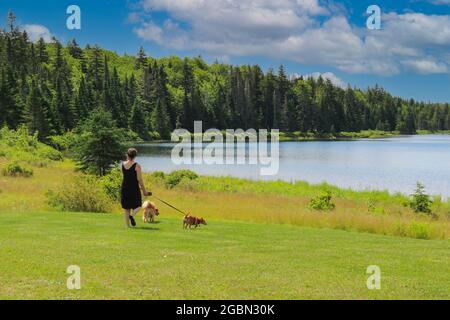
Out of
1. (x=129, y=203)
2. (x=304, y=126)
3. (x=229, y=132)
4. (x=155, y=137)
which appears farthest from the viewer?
(x=304, y=126)

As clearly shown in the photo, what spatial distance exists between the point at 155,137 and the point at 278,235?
138 meters

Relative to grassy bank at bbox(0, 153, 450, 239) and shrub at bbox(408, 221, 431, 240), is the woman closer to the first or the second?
grassy bank at bbox(0, 153, 450, 239)

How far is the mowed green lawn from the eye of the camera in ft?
29.2

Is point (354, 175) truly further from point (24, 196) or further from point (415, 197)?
point (24, 196)

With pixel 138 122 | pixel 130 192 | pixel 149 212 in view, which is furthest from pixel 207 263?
pixel 138 122

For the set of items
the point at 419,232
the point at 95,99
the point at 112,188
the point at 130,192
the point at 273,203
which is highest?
the point at 95,99

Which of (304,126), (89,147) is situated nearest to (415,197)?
(89,147)

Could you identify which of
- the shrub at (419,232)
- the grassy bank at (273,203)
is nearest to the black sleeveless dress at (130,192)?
the grassy bank at (273,203)

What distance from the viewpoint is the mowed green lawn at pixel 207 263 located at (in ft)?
29.2

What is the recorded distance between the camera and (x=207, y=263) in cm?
1103

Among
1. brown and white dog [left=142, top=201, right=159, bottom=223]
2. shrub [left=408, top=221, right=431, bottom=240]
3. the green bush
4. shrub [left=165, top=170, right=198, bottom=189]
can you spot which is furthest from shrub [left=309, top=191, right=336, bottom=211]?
the green bush

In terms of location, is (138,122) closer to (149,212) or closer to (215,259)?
(149,212)

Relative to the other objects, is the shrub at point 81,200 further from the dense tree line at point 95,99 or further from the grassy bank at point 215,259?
the dense tree line at point 95,99

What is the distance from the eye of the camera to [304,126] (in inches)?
7790
